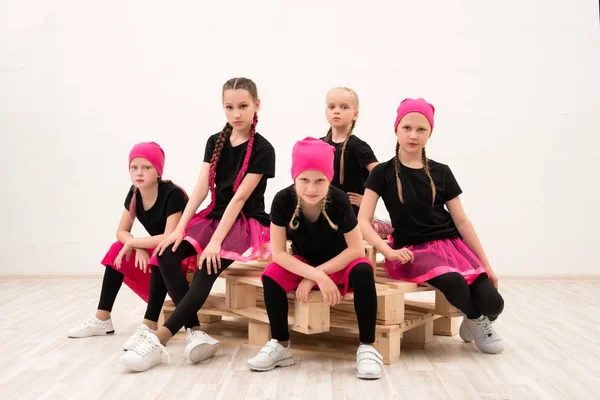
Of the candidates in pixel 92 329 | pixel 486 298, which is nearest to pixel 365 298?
pixel 486 298

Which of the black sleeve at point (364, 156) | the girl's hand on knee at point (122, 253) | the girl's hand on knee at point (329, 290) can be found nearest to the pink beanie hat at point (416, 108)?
the black sleeve at point (364, 156)

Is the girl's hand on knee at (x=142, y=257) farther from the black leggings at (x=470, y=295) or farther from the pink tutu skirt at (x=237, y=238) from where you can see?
the black leggings at (x=470, y=295)

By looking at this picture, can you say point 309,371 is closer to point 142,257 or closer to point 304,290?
point 304,290

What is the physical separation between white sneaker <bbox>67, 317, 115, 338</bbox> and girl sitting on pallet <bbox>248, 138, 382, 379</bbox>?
0.95 meters

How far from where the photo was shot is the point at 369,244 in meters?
3.00

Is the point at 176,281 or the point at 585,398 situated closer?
the point at 585,398

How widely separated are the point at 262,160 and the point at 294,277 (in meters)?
0.57

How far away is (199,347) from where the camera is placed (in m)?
2.71

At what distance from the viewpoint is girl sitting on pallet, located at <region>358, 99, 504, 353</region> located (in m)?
2.88

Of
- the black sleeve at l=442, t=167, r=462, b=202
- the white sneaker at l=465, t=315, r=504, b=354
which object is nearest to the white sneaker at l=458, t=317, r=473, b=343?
the white sneaker at l=465, t=315, r=504, b=354

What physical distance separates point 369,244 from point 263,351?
668 millimetres

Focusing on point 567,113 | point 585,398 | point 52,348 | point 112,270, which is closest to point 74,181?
point 112,270

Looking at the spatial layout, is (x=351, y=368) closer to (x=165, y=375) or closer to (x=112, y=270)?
(x=165, y=375)

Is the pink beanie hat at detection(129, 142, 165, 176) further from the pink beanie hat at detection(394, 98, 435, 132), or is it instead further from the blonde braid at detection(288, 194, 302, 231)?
the pink beanie hat at detection(394, 98, 435, 132)
